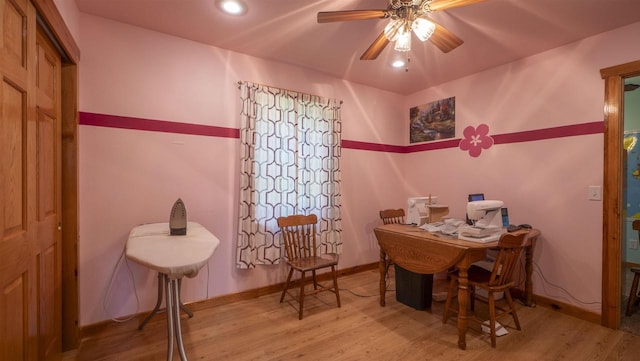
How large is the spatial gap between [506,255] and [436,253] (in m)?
0.47

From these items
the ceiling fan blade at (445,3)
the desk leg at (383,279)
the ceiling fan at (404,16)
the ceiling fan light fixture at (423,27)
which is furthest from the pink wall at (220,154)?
the ceiling fan blade at (445,3)

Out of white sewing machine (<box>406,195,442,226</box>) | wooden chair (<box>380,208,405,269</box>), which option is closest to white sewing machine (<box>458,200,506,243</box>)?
white sewing machine (<box>406,195,442,226</box>)

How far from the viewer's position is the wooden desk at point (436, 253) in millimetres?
1991

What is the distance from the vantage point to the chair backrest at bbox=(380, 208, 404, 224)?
3248 mm

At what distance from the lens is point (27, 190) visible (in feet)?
4.31

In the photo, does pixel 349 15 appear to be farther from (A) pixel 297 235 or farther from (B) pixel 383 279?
(B) pixel 383 279

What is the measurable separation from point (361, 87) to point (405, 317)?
2.74 metres

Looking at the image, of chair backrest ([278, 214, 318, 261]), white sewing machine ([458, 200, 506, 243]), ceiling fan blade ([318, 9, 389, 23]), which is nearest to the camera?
ceiling fan blade ([318, 9, 389, 23])

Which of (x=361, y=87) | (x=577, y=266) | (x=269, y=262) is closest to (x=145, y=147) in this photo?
(x=269, y=262)

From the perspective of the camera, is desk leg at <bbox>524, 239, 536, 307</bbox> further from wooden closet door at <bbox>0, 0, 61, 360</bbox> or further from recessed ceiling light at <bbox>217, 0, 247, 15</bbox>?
wooden closet door at <bbox>0, 0, 61, 360</bbox>

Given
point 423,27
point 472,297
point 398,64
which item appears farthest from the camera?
point 398,64

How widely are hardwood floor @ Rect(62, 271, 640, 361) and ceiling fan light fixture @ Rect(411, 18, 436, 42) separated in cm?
214

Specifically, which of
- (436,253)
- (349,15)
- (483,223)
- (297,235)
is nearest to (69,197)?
(297,235)

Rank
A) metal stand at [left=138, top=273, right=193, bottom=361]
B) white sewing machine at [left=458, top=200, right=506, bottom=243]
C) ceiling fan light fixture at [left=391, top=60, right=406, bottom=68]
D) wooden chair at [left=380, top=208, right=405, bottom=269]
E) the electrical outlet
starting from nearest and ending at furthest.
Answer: metal stand at [left=138, top=273, right=193, bottom=361] < white sewing machine at [left=458, top=200, right=506, bottom=243] < the electrical outlet < ceiling fan light fixture at [left=391, top=60, right=406, bottom=68] < wooden chair at [left=380, top=208, right=405, bottom=269]
